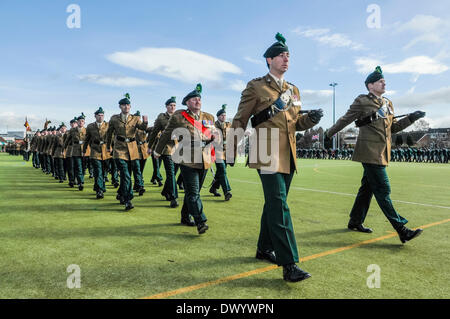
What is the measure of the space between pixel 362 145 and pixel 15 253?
4.78 m

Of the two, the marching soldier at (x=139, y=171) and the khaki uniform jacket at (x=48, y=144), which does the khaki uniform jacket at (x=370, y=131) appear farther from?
the khaki uniform jacket at (x=48, y=144)

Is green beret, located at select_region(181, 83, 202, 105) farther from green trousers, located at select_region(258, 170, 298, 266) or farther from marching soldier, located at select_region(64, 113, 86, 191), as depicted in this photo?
marching soldier, located at select_region(64, 113, 86, 191)

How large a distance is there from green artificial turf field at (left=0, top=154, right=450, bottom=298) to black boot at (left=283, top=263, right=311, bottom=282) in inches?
2.3

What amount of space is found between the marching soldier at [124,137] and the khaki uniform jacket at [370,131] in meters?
4.56

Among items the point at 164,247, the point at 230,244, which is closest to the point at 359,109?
the point at 230,244

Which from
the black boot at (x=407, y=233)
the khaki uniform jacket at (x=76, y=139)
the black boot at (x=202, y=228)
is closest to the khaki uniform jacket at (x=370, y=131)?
the black boot at (x=407, y=233)

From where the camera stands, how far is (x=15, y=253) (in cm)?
431

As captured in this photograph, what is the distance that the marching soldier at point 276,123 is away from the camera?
11.8 ft

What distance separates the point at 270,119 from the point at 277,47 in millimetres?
773

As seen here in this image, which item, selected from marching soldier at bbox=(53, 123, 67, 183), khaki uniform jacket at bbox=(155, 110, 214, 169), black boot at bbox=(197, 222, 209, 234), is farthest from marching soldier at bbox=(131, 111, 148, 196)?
marching soldier at bbox=(53, 123, 67, 183)

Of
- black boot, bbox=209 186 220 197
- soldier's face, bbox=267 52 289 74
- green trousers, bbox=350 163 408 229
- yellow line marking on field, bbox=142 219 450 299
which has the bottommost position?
yellow line marking on field, bbox=142 219 450 299

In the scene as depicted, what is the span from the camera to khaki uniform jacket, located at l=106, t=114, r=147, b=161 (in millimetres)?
7820
